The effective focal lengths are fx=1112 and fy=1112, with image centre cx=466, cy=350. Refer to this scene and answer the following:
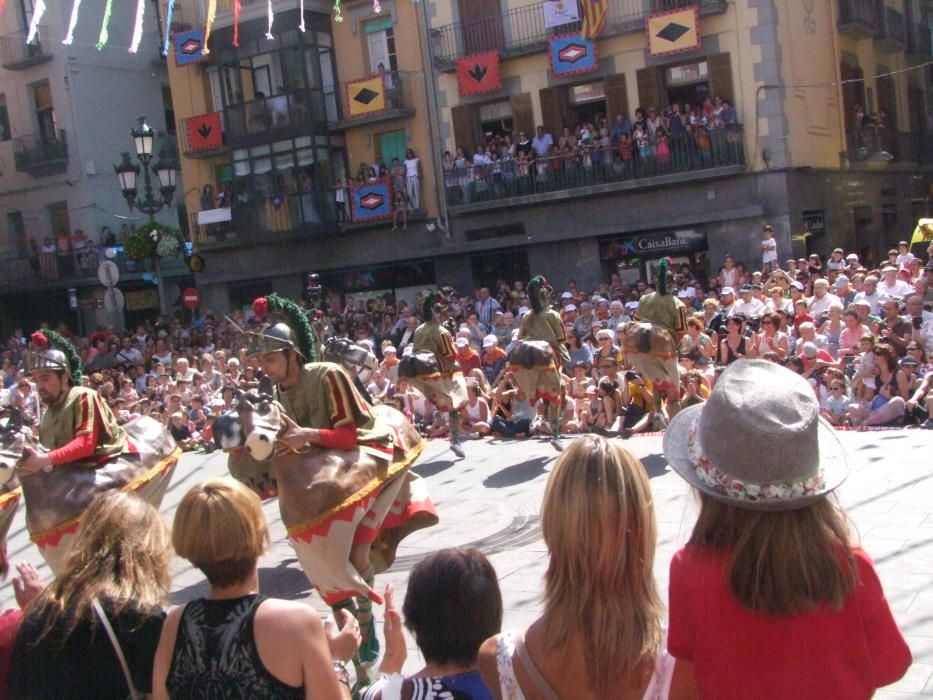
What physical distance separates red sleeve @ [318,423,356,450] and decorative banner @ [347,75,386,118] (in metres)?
20.7

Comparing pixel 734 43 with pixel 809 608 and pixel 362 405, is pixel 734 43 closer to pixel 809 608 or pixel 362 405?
pixel 362 405

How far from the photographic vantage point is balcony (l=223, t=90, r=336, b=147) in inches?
1059

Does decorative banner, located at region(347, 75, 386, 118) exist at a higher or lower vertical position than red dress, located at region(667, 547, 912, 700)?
higher

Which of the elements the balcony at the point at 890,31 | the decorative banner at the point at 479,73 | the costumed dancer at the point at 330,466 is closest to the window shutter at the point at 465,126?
the decorative banner at the point at 479,73

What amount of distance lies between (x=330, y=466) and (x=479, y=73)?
63.7ft

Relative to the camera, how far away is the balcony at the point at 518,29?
872 inches

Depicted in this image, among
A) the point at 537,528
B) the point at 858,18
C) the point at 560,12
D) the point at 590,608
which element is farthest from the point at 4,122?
the point at 590,608

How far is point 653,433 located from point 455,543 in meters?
4.81

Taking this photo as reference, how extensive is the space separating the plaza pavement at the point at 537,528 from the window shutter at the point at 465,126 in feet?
44.0

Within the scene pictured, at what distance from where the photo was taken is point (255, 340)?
6145 mm

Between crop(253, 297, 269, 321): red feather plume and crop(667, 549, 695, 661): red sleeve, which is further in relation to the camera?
crop(253, 297, 269, 321): red feather plume

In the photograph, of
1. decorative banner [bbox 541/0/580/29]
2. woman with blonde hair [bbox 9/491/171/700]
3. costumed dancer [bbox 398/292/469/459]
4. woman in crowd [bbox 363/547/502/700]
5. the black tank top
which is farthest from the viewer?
decorative banner [bbox 541/0/580/29]

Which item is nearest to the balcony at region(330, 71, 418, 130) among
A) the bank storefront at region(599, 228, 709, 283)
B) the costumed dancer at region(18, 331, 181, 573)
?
the bank storefront at region(599, 228, 709, 283)

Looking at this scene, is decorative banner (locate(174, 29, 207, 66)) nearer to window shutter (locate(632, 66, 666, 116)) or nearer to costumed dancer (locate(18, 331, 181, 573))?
window shutter (locate(632, 66, 666, 116))
